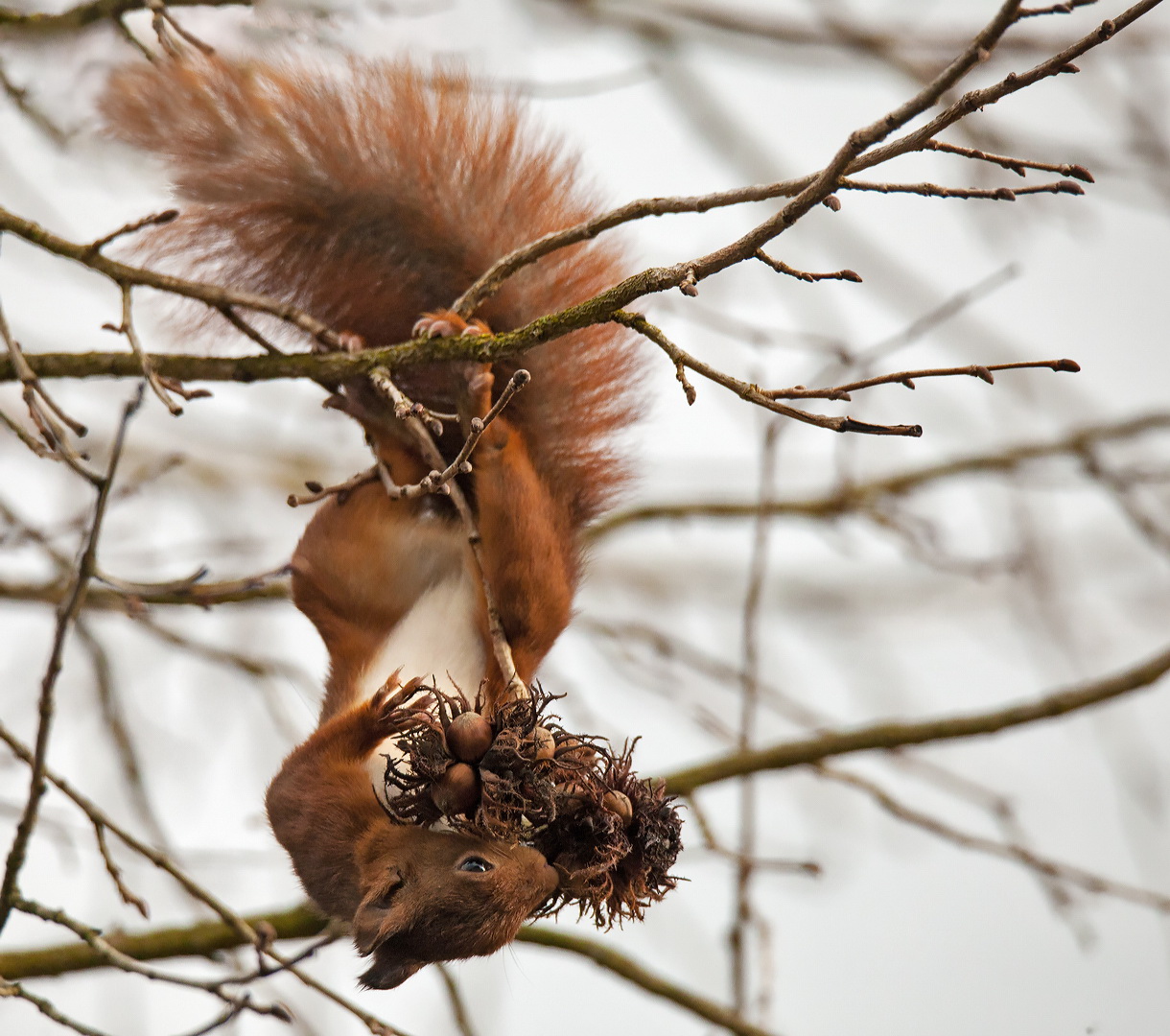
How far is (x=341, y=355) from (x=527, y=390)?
26.3 inches

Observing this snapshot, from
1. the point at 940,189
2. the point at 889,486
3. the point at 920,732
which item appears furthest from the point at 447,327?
the point at 889,486

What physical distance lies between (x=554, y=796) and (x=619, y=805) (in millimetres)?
103

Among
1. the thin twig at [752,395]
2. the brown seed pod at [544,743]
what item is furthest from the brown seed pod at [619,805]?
the thin twig at [752,395]

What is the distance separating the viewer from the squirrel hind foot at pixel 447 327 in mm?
2100

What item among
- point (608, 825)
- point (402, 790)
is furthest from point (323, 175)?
point (608, 825)

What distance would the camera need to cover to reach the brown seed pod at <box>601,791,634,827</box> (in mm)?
2078

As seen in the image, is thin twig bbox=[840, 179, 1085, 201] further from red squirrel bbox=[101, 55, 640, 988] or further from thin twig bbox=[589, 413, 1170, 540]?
thin twig bbox=[589, 413, 1170, 540]

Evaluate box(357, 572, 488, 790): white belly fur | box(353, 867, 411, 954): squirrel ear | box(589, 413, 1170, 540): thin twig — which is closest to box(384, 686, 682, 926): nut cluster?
box(353, 867, 411, 954): squirrel ear

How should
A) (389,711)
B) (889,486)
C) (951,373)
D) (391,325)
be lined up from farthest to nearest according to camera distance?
(889,486)
(391,325)
(389,711)
(951,373)

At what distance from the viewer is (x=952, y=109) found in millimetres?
1413

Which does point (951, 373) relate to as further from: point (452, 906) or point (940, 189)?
point (452, 906)

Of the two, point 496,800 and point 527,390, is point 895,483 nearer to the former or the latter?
point 527,390

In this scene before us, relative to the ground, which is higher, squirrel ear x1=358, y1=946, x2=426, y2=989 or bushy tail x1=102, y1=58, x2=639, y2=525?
bushy tail x1=102, y1=58, x2=639, y2=525

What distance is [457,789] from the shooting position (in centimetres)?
209
